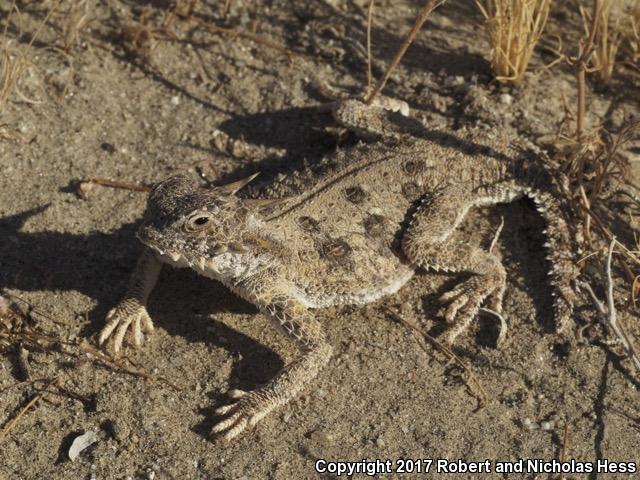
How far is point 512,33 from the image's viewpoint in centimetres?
594

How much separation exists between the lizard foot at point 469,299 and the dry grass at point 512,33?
5.81 ft

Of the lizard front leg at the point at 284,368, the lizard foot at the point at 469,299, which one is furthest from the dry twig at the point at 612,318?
the lizard front leg at the point at 284,368

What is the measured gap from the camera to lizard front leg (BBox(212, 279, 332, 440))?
14.9 ft

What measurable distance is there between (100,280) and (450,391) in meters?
2.46

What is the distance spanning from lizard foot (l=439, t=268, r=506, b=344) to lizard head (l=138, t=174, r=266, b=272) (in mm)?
1446

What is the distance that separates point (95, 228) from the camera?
5555 mm

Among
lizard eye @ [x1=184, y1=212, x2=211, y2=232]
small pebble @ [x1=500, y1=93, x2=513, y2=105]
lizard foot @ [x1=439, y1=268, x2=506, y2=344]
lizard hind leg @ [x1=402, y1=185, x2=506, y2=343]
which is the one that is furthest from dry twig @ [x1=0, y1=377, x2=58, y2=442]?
small pebble @ [x1=500, y1=93, x2=513, y2=105]

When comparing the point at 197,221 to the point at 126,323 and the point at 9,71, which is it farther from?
the point at 9,71

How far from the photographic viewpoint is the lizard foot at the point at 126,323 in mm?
4910

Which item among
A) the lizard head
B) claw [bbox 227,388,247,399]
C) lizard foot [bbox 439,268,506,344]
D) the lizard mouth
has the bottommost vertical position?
claw [bbox 227,388,247,399]

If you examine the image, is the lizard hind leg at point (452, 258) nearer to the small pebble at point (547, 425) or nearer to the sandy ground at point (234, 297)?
the sandy ground at point (234, 297)

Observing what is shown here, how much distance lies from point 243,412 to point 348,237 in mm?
1284

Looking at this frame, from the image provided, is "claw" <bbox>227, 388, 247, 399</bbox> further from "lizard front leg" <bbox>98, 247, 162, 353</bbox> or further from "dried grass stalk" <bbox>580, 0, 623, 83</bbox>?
"dried grass stalk" <bbox>580, 0, 623, 83</bbox>

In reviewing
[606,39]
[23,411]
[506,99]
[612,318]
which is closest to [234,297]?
[23,411]
